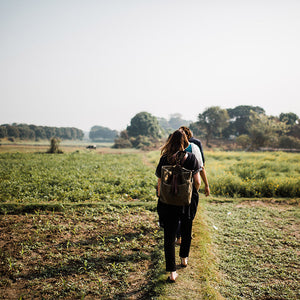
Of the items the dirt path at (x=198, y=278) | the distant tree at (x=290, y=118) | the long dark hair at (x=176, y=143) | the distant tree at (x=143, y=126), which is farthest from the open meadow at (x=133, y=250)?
the distant tree at (x=143, y=126)

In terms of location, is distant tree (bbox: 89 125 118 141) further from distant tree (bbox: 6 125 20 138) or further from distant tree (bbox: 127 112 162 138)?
distant tree (bbox: 6 125 20 138)

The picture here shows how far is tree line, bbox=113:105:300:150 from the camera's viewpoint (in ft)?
140

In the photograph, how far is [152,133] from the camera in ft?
275

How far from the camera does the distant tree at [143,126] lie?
82188 millimetres

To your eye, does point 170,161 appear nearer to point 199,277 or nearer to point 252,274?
point 199,277

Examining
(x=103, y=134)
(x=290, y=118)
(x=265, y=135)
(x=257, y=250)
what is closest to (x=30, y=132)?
(x=265, y=135)

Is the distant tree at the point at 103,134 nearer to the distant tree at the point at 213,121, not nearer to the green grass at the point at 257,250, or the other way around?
the distant tree at the point at 213,121

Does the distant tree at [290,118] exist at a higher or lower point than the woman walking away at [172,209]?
higher

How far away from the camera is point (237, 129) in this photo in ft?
207

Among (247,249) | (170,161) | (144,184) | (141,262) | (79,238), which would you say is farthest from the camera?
(144,184)

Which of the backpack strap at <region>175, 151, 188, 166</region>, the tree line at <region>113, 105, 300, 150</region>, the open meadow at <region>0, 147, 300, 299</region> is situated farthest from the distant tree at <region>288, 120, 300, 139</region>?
the backpack strap at <region>175, 151, 188, 166</region>

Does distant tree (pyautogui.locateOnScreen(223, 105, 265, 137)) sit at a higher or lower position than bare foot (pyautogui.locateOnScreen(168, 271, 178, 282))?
higher

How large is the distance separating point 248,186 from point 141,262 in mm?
7314

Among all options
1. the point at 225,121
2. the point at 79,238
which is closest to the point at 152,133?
the point at 225,121
